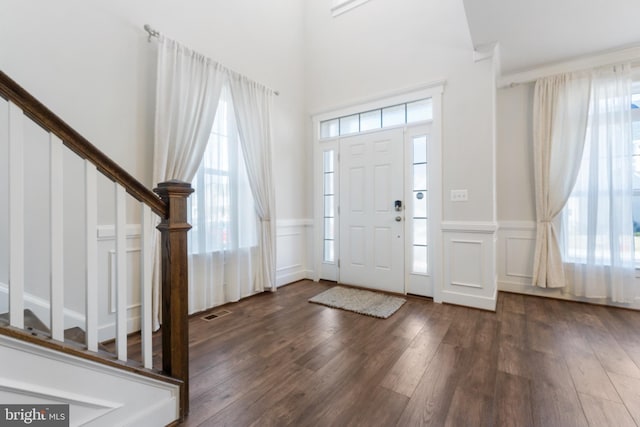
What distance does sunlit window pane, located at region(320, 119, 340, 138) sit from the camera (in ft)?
13.2

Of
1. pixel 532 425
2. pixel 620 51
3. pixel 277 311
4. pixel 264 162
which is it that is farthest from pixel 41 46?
pixel 620 51

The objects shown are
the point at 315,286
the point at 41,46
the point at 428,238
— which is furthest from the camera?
the point at 315,286

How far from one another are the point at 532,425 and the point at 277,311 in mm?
2140

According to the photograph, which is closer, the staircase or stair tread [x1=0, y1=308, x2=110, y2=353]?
the staircase

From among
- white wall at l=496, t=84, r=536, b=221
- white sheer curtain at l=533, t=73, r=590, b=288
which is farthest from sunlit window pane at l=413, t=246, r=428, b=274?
white sheer curtain at l=533, t=73, r=590, b=288

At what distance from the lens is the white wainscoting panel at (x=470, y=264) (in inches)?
112

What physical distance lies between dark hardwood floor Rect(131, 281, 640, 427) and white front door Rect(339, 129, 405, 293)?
0.85m

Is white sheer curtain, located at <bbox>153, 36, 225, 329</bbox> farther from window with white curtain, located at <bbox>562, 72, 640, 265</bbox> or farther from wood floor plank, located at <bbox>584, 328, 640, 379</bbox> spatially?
window with white curtain, located at <bbox>562, 72, 640, 265</bbox>

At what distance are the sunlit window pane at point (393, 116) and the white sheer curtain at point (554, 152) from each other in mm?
1514

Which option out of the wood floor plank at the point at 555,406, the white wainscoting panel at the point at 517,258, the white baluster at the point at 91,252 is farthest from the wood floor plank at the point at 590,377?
the white baluster at the point at 91,252

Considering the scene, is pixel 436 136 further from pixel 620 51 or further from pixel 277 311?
pixel 277 311

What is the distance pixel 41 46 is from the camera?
1933mm

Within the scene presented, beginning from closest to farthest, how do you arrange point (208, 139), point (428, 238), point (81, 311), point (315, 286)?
point (81, 311)
point (208, 139)
point (428, 238)
point (315, 286)

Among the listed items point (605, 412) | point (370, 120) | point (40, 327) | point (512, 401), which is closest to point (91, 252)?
point (40, 327)
